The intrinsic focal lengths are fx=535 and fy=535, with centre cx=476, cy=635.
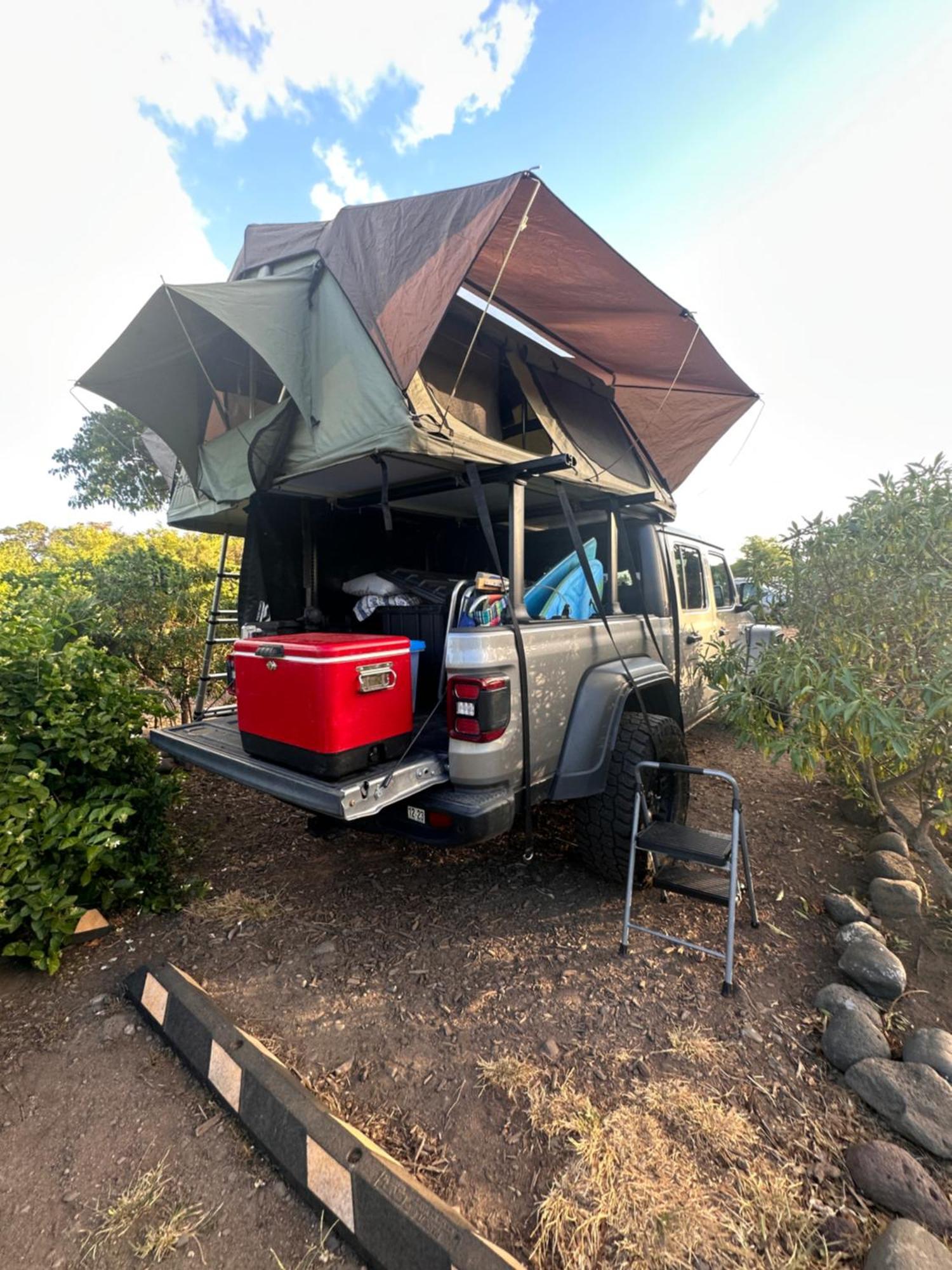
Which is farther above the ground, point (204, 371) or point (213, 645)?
point (204, 371)

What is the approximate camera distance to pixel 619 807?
2.86 m

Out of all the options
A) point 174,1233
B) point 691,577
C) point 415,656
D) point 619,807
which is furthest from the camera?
point 691,577

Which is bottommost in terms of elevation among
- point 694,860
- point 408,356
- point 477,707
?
point 694,860

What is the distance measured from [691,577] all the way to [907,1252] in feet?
12.4

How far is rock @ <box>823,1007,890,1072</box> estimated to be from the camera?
6.31ft

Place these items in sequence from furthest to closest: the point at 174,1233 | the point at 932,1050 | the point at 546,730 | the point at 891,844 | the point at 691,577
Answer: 1. the point at 691,577
2. the point at 891,844
3. the point at 546,730
4. the point at 932,1050
5. the point at 174,1233

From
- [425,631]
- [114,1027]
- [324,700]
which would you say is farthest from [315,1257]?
[425,631]

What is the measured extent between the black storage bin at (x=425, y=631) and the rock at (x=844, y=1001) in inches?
89.9

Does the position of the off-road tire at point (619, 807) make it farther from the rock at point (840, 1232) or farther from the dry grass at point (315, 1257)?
the dry grass at point (315, 1257)

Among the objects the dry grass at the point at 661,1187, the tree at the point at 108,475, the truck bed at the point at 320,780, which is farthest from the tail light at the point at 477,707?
the tree at the point at 108,475

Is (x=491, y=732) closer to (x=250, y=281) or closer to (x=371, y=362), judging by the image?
(x=371, y=362)

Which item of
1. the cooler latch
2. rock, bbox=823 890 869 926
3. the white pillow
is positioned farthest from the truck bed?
rock, bbox=823 890 869 926

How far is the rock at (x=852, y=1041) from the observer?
1.92 m

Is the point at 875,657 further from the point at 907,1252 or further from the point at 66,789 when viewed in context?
the point at 66,789
